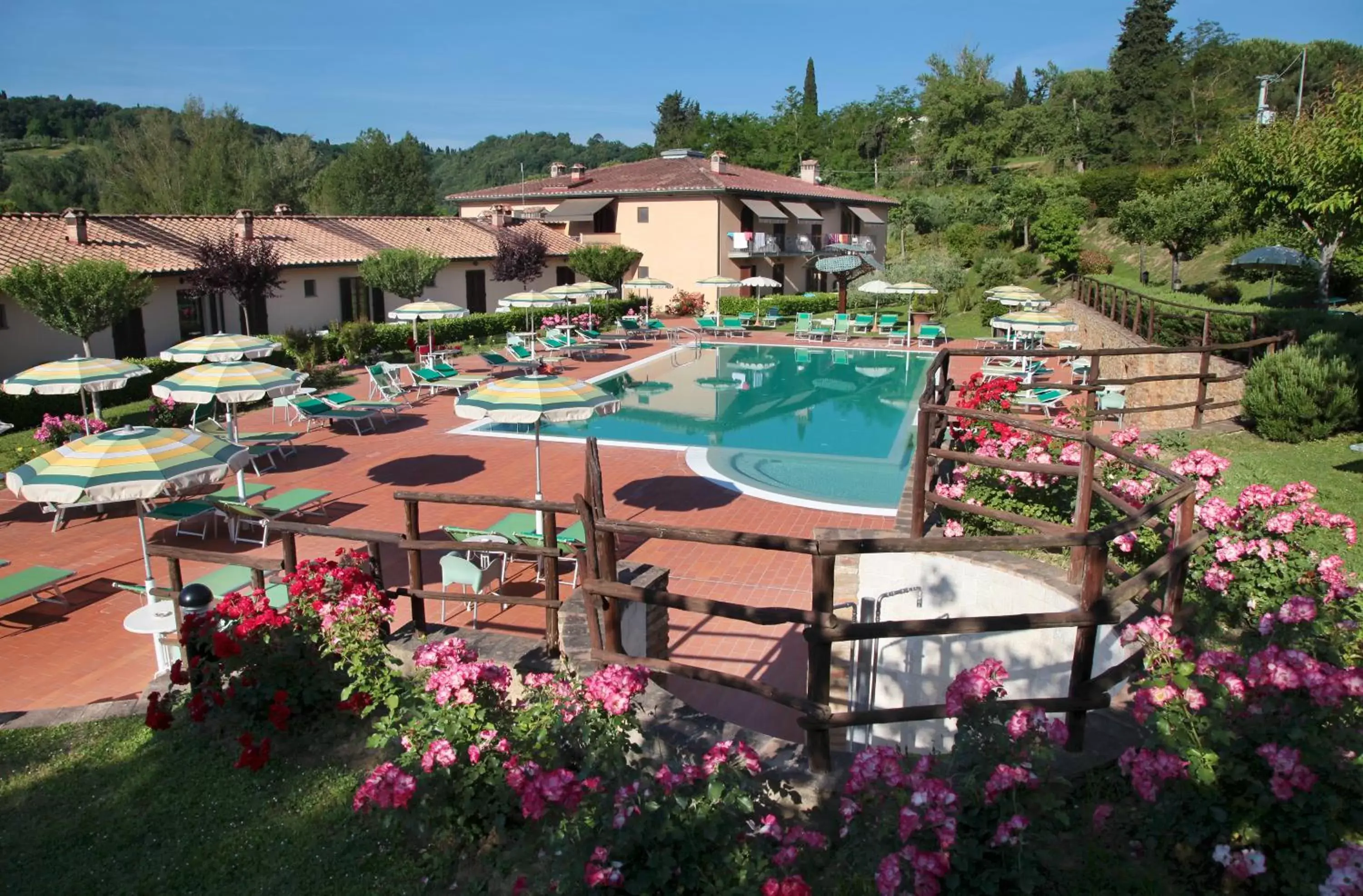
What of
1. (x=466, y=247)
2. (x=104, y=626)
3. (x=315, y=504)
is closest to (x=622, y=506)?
(x=315, y=504)

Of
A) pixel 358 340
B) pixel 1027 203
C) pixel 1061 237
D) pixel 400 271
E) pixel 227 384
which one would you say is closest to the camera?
pixel 227 384

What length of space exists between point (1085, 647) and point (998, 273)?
3786 cm

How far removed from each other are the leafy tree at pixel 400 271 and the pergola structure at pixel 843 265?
52.0ft

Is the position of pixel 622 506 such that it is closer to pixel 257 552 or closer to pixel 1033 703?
pixel 257 552

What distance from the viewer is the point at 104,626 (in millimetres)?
8000

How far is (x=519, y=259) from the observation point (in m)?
31.9

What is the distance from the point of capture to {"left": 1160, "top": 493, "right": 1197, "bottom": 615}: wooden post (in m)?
4.24

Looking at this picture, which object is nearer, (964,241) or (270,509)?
(270,509)

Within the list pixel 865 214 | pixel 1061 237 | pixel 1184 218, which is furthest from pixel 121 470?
pixel 865 214

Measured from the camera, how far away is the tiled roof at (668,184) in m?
39.0

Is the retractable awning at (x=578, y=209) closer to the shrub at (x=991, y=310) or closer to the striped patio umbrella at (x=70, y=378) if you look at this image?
the shrub at (x=991, y=310)

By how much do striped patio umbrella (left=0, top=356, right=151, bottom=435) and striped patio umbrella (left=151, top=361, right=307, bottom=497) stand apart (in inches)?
31.8

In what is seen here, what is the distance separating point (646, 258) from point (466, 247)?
9210 millimetres

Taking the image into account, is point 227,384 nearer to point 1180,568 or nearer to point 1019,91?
point 1180,568
